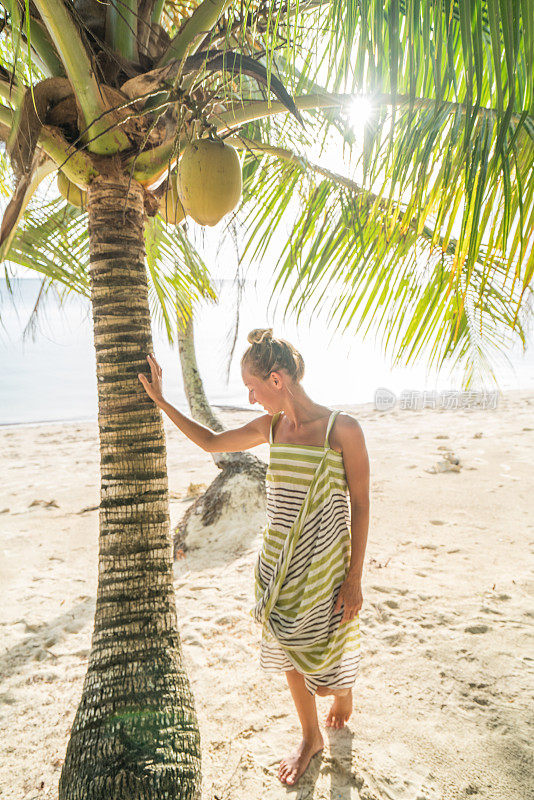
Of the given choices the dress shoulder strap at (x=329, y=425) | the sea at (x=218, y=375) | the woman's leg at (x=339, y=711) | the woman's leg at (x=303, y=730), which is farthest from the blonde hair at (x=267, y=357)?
the woman's leg at (x=339, y=711)

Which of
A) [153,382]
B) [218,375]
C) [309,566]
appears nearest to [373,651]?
[309,566]

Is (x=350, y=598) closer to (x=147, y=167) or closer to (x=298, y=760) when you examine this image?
(x=298, y=760)

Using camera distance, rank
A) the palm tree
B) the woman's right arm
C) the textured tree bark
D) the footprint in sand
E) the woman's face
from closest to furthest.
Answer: the palm tree, the textured tree bark, the woman's face, the woman's right arm, the footprint in sand

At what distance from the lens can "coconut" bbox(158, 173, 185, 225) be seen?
221 centimetres

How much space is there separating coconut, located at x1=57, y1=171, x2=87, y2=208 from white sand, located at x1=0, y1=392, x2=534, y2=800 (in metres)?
2.48

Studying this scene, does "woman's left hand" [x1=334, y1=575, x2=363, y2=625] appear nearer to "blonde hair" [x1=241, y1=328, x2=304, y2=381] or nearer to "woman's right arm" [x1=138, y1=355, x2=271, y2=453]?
"woman's right arm" [x1=138, y1=355, x2=271, y2=453]

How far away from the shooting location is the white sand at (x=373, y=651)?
221cm

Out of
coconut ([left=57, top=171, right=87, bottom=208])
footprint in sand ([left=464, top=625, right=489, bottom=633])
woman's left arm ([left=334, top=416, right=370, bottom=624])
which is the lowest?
footprint in sand ([left=464, top=625, right=489, bottom=633])

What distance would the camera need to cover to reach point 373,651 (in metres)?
3.07

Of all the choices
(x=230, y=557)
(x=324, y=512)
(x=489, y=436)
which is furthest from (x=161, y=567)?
(x=489, y=436)

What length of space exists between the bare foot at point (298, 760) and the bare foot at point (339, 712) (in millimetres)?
164

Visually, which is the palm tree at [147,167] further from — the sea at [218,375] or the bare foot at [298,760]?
the sea at [218,375]

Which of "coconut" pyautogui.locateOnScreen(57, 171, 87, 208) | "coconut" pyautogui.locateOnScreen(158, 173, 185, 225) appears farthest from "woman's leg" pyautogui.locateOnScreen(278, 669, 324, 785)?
"coconut" pyautogui.locateOnScreen(57, 171, 87, 208)

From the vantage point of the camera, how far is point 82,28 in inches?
70.6
